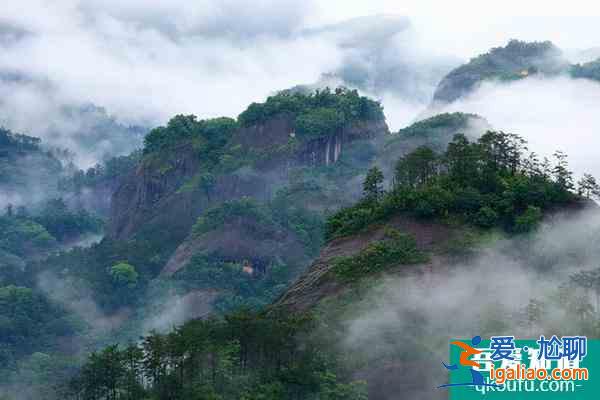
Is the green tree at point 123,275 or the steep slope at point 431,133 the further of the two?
the steep slope at point 431,133

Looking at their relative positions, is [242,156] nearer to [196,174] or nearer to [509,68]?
[196,174]

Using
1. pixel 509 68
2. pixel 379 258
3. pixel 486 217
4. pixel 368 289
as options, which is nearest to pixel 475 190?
pixel 486 217

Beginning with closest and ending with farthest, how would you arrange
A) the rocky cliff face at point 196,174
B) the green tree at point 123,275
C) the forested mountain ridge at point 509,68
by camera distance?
the green tree at point 123,275
the rocky cliff face at point 196,174
the forested mountain ridge at point 509,68

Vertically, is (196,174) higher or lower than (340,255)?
higher

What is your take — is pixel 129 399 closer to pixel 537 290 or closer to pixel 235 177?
pixel 537 290

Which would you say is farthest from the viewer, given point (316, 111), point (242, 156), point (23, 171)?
point (23, 171)

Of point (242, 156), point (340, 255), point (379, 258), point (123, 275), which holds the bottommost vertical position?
point (379, 258)

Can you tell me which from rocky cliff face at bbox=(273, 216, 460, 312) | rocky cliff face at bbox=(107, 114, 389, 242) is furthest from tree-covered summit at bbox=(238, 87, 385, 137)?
rocky cliff face at bbox=(273, 216, 460, 312)

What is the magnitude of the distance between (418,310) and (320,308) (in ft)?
16.5

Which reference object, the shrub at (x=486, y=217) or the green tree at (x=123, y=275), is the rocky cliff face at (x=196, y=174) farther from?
the shrub at (x=486, y=217)

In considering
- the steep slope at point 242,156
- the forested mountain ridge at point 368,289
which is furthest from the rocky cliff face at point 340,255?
the steep slope at point 242,156

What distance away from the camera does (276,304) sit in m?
60.8

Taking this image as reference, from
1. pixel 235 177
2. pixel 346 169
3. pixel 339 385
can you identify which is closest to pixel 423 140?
pixel 346 169

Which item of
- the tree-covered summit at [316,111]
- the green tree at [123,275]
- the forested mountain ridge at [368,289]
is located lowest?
the forested mountain ridge at [368,289]
